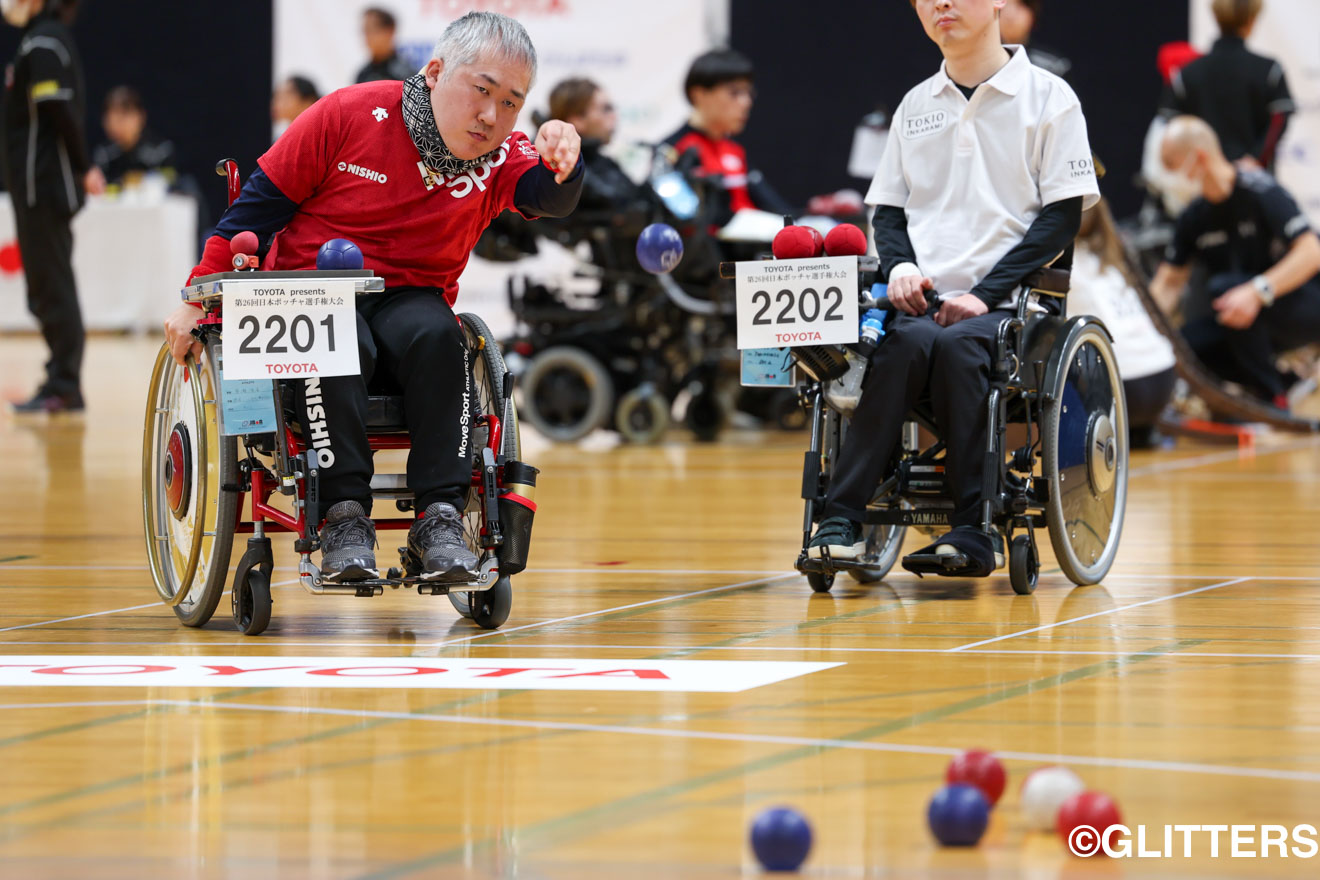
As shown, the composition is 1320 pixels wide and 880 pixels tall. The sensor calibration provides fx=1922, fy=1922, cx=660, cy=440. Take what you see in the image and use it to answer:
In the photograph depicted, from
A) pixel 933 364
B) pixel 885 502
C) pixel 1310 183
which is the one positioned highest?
pixel 1310 183

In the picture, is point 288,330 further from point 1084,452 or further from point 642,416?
point 642,416

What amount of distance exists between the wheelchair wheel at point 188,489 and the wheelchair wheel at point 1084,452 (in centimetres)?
141

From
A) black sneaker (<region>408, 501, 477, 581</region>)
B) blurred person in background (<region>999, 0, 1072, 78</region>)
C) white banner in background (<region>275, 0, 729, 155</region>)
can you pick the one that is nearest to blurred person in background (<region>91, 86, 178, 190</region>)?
white banner in background (<region>275, 0, 729, 155</region>)

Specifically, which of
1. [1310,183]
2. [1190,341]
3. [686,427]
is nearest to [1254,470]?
[1190,341]

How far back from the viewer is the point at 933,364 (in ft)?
11.0

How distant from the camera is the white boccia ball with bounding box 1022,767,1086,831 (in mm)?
1747

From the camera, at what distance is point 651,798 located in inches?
73.8

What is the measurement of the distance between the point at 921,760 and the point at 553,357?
4.92 m

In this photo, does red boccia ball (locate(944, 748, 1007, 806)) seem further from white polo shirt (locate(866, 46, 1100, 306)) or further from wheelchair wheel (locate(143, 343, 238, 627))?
white polo shirt (locate(866, 46, 1100, 306))

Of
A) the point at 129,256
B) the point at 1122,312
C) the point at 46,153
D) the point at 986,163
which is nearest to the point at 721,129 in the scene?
the point at 1122,312

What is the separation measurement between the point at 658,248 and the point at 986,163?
79 cm

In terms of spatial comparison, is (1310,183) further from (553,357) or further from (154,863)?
(154,863)

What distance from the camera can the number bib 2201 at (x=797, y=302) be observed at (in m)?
3.28

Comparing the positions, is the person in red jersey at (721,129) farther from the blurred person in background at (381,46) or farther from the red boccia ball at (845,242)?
the red boccia ball at (845,242)
